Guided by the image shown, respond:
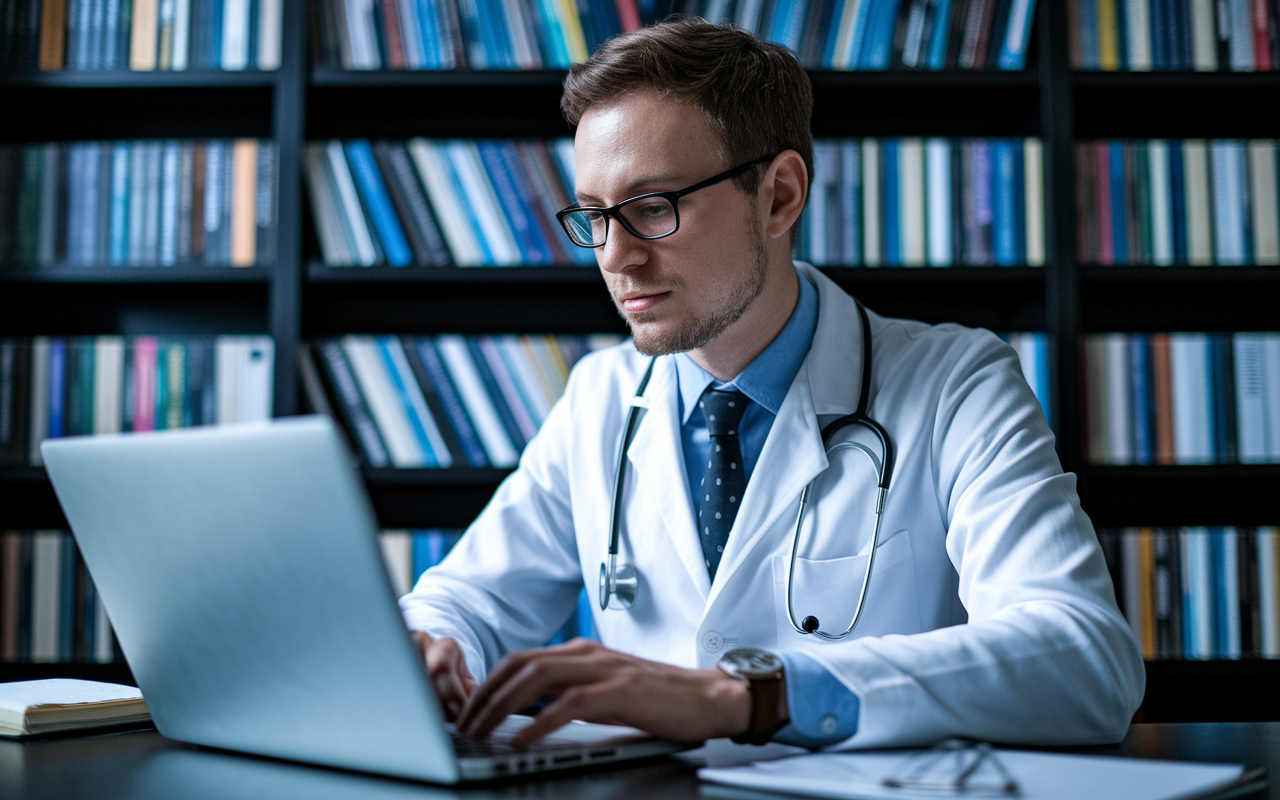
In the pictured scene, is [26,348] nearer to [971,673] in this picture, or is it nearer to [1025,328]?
Result: [971,673]

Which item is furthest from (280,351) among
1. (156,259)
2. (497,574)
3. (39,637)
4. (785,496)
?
(785,496)

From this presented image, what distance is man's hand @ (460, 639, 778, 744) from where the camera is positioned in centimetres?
63

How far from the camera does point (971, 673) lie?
28.6 inches

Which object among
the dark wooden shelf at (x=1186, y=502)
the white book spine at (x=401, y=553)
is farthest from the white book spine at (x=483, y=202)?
the dark wooden shelf at (x=1186, y=502)

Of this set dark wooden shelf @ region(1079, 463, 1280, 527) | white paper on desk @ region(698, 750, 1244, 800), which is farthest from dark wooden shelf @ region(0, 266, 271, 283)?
dark wooden shelf @ region(1079, 463, 1280, 527)

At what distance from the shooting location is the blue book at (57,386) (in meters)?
1.90

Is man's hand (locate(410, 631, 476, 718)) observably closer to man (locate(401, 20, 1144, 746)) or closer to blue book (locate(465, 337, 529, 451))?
man (locate(401, 20, 1144, 746))

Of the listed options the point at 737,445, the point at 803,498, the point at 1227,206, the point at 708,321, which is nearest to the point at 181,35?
the point at 708,321

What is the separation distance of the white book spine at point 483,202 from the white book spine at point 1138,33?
4.29 ft

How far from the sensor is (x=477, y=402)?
1952 mm

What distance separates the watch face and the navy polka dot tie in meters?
0.45

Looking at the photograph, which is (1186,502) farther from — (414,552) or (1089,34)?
(414,552)

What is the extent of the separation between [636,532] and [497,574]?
0.66 ft

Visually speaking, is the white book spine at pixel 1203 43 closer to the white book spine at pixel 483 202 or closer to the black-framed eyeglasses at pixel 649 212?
the black-framed eyeglasses at pixel 649 212
